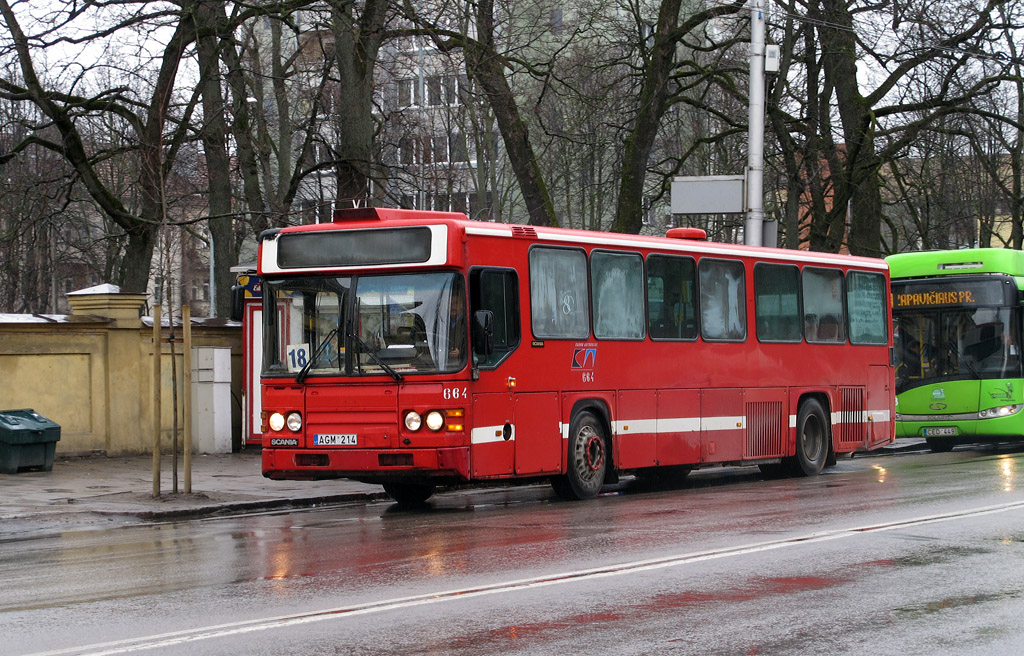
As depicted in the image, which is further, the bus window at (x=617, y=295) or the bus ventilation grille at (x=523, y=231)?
the bus window at (x=617, y=295)

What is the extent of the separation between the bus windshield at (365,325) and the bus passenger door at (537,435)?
1169 millimetres

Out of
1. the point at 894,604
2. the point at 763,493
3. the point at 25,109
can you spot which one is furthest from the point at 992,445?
the point at 25,109

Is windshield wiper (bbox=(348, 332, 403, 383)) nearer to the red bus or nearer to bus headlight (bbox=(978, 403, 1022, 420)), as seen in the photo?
the red bus

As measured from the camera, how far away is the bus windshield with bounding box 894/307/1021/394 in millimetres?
23234

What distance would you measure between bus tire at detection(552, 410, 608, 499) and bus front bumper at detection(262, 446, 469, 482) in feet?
5.95

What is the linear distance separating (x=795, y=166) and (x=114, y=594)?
21050mm

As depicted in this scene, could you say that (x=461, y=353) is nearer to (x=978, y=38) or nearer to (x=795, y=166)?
(x=795, y=166)

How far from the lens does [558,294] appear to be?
14.8 meters

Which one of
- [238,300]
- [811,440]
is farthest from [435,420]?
[811,440]

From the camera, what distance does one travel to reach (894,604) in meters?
7.61

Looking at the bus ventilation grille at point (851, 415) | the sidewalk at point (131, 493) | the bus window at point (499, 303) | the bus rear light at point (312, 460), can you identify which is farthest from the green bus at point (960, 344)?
the bus rear light at point (312, 460)

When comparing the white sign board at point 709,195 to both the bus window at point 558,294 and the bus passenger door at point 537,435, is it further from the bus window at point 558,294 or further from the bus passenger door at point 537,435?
the bus passenger door at point 537,435

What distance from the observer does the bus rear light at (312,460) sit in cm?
1373

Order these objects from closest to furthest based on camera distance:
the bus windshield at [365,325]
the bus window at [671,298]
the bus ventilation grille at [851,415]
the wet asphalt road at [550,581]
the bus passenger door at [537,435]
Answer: the wet asphalt road at [550,581]
the bus windshield at [365,325]
the bus passenger door at [537,435]
the bus window at [671,298]
the bus ventilation grille at [851,415]
